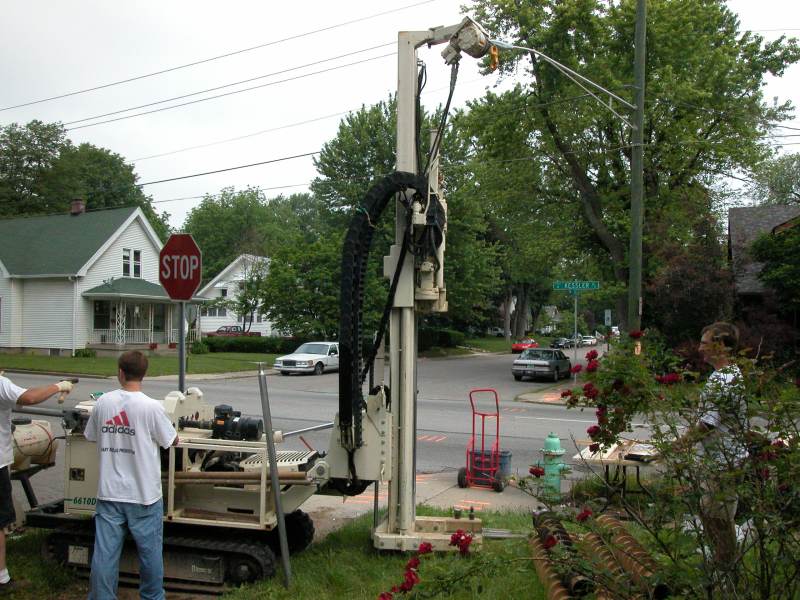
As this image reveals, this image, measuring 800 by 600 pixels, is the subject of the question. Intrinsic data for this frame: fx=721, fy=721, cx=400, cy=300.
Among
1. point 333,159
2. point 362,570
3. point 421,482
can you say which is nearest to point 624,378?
point 362,570

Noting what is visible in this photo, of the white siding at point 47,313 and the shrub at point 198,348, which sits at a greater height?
the white siding at point 47,313

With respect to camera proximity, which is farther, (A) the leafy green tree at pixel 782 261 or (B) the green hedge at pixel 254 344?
(B) the green hedge at pixel 254 344

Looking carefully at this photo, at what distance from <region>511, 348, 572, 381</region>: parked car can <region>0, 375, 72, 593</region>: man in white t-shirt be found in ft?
81.0

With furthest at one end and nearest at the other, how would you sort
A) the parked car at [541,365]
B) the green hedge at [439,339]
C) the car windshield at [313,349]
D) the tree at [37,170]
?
1. the tree at [37,170]
2. the green hedge at [439,339]
3. the car windshield at [313,349]
4. the parked car at [541,365]

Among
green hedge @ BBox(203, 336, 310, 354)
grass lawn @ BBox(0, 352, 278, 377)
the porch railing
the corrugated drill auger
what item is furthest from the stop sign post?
green hedge @ BBox(203, 336, 310, 354)

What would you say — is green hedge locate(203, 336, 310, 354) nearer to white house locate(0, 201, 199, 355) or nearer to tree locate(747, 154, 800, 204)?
white house locate(0, 201, 199, 355)

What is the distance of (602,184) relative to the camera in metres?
27.2

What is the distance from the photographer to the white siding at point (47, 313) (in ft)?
113

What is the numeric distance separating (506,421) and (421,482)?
6.87 meters

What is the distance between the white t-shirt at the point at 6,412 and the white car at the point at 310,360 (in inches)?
960

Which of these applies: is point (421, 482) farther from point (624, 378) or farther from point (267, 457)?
point (624, 378)

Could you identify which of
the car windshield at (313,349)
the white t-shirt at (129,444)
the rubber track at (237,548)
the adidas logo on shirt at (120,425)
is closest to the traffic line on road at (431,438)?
the rubber track at (237,548)

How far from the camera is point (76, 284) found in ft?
113

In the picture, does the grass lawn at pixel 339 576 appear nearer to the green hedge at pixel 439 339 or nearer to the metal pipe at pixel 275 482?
the metal pipe at pixel 275 482
